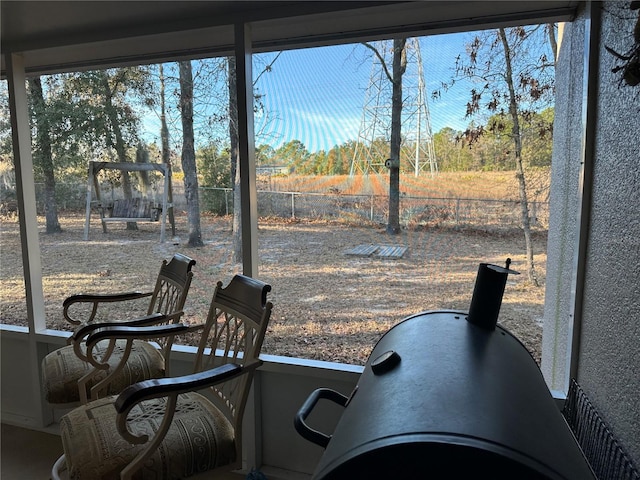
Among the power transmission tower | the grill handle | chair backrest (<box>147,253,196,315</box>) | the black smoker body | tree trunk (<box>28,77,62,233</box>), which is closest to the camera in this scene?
the black smoker body

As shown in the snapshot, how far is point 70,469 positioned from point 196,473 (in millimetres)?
368

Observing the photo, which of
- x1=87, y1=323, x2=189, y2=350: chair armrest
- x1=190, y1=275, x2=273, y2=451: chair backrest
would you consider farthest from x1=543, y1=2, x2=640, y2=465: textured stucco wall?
x1=87, y1=323, x2=189, y2=350: chair armrest

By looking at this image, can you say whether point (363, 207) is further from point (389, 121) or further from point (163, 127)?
point (163, 127)

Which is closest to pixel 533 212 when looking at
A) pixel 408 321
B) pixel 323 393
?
pixel 408 321

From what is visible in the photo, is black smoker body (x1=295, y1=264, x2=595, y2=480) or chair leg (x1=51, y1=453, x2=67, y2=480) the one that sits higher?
black smoker body (x1=295, y1=264, x2=595, y2=480)

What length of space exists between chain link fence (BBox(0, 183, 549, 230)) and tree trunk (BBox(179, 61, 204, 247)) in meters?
0.05

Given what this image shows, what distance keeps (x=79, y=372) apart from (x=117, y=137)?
1.58m

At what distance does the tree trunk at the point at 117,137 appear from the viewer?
2598 millimetres

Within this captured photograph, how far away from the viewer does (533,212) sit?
80.0 inches

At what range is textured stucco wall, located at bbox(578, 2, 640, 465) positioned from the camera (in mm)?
1080

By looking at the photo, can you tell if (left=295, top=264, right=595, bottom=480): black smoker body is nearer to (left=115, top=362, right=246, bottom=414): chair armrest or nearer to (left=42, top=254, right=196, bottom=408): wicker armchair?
(left=115, top=362, right=246, bottom=414): chair armrest

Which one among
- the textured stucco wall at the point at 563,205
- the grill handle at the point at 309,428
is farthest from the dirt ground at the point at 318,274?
the grill handle at the point at 309,428

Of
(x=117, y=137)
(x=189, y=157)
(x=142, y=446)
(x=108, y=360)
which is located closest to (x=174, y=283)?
(x=108, y=360)

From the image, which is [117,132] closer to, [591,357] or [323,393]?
[323,393]
